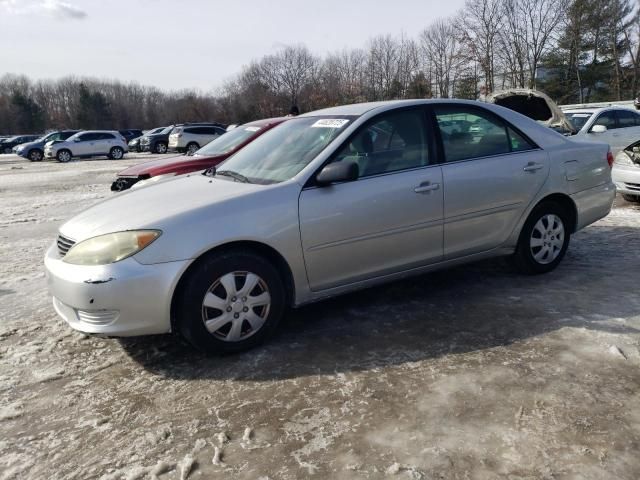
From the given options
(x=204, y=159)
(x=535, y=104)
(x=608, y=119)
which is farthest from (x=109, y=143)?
(x=608, y=119)

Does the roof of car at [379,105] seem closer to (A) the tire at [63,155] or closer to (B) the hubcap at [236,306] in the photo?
(B) the hubcap at [236,306]

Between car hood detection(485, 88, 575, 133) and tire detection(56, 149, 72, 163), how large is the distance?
24.5 m

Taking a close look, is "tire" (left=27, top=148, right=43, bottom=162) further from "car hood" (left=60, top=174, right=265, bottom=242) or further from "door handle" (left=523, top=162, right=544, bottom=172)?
"door handle" (left=523, top=162, right=544, bottom=172)

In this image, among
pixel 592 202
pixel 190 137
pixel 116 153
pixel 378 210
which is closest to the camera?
pixel 378 210

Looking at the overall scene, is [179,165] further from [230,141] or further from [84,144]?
[84,144]

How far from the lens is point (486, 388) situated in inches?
115

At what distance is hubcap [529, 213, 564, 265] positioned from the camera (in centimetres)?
468

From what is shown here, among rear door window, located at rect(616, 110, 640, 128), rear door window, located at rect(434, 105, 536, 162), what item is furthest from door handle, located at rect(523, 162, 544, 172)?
rear door window, located at rect(616, 110, 640, 128)

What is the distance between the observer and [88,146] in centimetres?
2889

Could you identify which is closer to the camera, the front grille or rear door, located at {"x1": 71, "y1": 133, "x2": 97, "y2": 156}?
the front grille

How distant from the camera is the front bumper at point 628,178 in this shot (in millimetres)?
7988

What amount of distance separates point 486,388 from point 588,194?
112 inches

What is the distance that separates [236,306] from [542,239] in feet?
9.64

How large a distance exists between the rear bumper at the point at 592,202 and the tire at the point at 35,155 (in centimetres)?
3303
